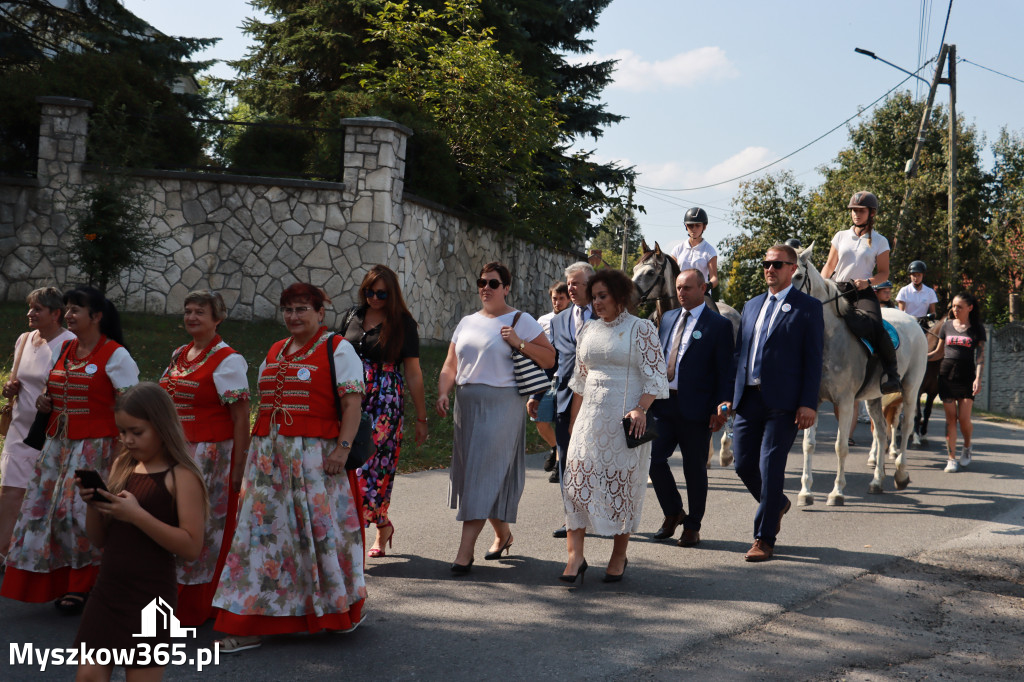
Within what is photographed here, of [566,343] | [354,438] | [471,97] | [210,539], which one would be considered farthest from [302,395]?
[471,97]

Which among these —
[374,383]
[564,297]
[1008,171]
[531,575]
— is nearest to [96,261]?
[564,297]

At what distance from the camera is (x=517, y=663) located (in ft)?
15.3

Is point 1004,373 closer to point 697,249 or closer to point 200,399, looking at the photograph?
point 697,249

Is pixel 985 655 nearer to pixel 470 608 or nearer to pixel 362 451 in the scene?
pixel 470 608

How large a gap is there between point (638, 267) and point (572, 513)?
4.30 m

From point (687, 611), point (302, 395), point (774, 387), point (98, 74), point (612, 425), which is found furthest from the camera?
point (98, 74)

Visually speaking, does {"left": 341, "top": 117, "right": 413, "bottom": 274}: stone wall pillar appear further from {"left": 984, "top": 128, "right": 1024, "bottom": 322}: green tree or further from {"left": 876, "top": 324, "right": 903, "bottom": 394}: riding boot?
{"left": 984, "top": 128, "right": 1024, "bottom": 322}: green tree

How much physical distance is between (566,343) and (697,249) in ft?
10.6

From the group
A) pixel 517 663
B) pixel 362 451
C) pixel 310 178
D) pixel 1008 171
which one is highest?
pixel 1008 171

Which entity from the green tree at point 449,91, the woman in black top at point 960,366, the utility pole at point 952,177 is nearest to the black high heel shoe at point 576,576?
the woman in black top at point 960,366

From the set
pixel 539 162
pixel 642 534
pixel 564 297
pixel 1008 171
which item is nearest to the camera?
pixel 642 534

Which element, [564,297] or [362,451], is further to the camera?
[564,297]

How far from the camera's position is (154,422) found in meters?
3.52

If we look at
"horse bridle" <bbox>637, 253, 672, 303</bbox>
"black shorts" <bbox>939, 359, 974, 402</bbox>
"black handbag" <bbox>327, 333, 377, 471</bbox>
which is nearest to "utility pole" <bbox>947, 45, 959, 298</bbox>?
"black shorts" <bbox>939, 359, 974, 402</bbox>
